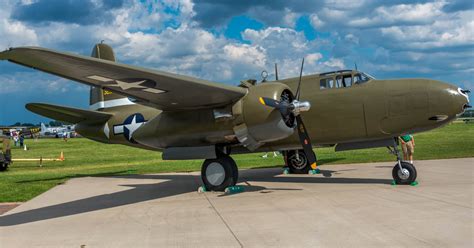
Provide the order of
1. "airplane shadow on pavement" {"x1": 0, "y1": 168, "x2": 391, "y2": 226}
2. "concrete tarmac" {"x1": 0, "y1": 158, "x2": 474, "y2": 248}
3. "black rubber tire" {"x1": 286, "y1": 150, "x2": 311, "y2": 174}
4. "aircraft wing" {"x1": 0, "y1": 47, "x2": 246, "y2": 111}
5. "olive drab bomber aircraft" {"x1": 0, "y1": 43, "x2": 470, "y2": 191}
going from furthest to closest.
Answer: "black rubber tire" {"x1": 286, "y1": 150, "x2": 311, "y2": 174} < "olive drab bomber aircraft" {"x1": 0, "y1": 43, "x2": 470, "y2": 191} < "airplane shadow on pavement" {"x1": 0, "y1": 168, "x2": 391, "y2": 226} < "aircraft wing" {"x1": 0, "y1": 47, "x2": 246, "y2": 111} < "concrete tarmac" {"x1": 0, "y1": 158, "x2": 474, "y2": 248}

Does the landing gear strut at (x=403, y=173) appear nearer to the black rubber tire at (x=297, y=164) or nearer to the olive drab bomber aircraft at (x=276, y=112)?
the olive drab bomber aircraft at (x=276, y=112)

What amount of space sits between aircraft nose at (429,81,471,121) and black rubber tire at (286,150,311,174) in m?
5.64

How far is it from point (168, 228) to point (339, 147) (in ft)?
22.0

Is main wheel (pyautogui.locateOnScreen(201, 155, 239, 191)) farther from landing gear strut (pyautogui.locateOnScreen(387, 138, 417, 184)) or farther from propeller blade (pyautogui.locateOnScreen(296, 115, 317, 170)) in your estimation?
landing gear strut (pyautogui.locateOnScreen(387, 138, 417, 184))

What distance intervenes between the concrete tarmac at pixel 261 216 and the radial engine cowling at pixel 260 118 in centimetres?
153

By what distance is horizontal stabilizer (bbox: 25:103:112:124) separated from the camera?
13771 mm

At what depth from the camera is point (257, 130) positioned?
10.6 m

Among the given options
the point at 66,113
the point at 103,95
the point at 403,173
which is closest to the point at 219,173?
the point at 403,173

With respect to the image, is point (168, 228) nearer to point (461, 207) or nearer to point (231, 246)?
point (231, 246)

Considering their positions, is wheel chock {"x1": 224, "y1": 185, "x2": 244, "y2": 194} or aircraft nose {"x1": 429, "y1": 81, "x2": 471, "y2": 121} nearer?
aircraft nose {"x1": 429, "y1": 81, "x2": 471, "y2": 121}

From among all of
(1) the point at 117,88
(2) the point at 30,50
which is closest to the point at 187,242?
(2) the point at 30,50

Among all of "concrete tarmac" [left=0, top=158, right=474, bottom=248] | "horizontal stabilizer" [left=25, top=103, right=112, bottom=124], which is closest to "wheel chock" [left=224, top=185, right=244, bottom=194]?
"concrete tarmac" [left=0, top=158, right=474, bottom=248]

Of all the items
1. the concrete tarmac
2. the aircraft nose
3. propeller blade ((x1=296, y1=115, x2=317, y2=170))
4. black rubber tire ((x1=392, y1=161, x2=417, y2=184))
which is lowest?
the concrete tarmac

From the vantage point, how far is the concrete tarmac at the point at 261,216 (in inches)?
249
